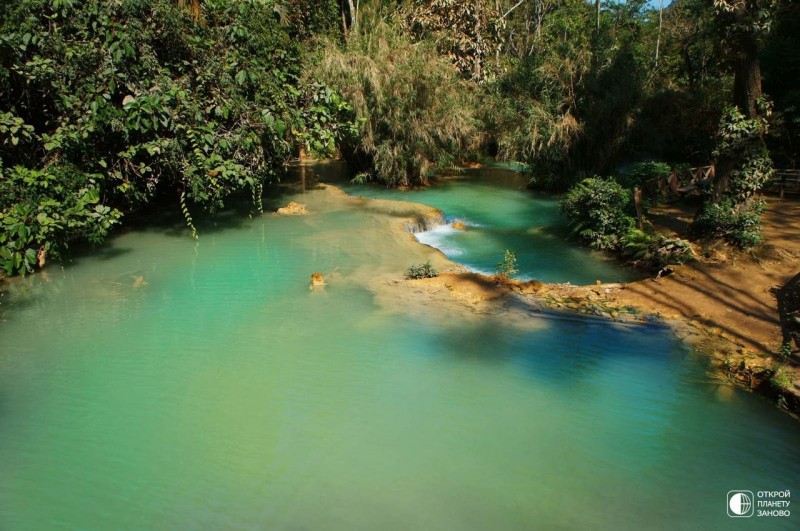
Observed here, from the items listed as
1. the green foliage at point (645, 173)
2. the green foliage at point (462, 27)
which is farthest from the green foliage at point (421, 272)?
the green foliage at point (462, 27)

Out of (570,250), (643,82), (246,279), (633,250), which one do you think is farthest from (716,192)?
(246,279)

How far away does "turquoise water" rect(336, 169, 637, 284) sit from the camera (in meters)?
11.8

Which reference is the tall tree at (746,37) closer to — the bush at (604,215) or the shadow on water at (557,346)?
the bush at (604,215)

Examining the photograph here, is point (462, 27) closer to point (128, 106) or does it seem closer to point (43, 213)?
point (128, 106)

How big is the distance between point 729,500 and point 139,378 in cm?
696

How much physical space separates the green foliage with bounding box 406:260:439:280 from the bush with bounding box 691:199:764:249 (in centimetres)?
562

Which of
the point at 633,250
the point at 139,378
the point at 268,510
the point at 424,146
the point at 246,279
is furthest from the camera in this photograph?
the point at 424,146

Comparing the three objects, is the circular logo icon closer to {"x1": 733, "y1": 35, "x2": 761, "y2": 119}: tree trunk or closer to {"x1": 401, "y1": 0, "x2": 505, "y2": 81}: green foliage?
{"x1": 733, "y1": 35, "x2": 761, "y2": 119}: tree trunk

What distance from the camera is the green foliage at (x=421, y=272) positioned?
10.7 metres

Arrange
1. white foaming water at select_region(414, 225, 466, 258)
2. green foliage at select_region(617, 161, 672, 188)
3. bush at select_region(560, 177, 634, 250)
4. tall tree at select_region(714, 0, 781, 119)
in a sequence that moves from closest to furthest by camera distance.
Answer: tall tree at select_region(714, 0, 781, 119) → bush at select_region(560, 177, 634, 250) → white foaming water at select_region(414, 225, 466, 258) → green foliage at select_region(617, 161, 672, 188)

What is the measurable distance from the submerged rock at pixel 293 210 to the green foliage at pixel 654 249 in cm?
874

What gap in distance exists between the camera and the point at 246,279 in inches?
432

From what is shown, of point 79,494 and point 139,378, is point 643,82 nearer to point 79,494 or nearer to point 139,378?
point 139,378

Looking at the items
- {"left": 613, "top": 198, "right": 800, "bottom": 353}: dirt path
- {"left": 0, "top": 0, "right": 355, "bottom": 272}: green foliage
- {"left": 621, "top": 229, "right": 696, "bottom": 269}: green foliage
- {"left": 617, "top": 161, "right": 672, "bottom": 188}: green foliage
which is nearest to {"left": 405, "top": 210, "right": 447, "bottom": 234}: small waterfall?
{"left": 0, "top": 0, "right": 355, "bottom": 272}: green foliage
